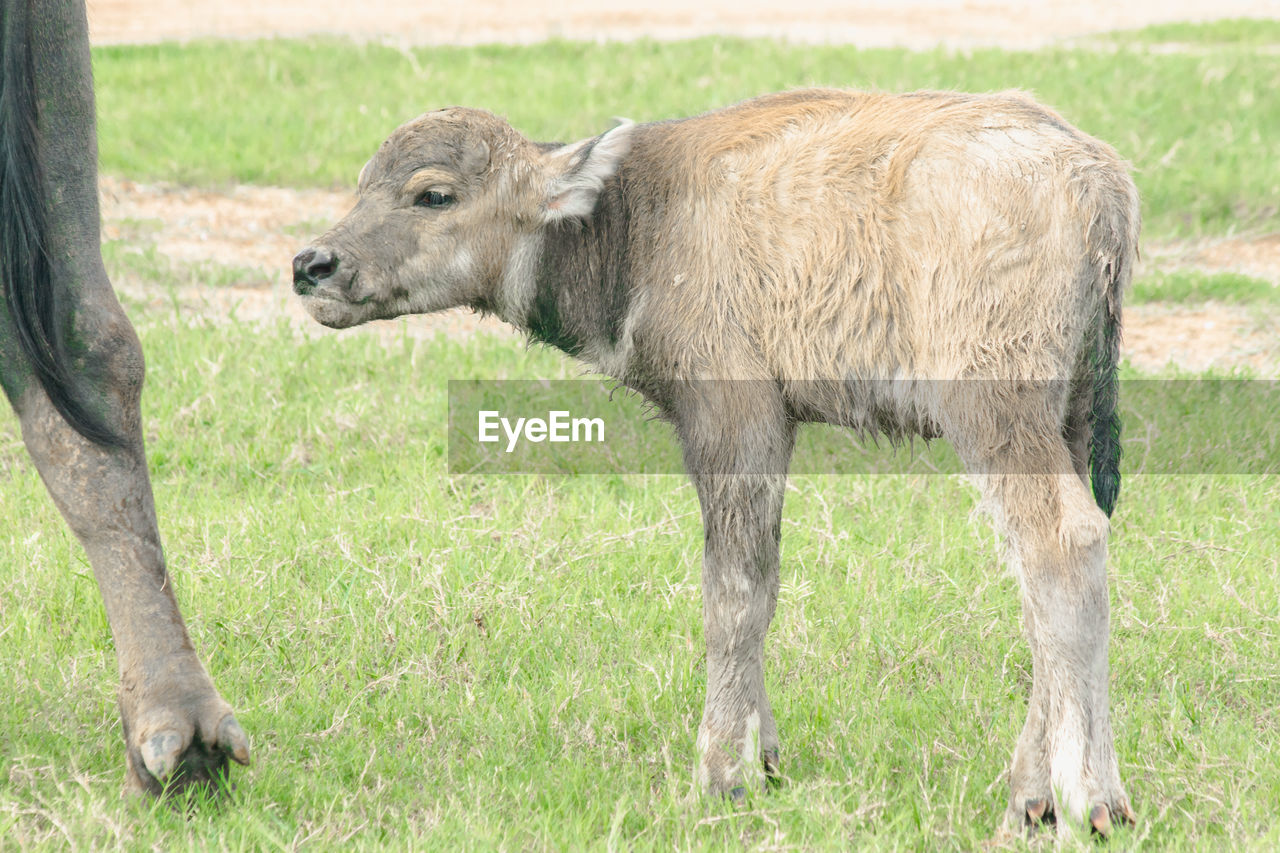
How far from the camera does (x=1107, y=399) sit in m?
3.89

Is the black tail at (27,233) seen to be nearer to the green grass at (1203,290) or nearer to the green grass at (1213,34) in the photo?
the green grass at (1203,290)

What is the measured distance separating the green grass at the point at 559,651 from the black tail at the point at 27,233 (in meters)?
1.11

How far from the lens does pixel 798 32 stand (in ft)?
60.7

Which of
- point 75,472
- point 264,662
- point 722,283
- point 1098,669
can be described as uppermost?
point 722,283

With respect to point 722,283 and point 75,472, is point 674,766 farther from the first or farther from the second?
point 75,472

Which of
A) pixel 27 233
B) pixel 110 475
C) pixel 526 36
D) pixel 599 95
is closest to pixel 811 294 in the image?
pixel 110 475

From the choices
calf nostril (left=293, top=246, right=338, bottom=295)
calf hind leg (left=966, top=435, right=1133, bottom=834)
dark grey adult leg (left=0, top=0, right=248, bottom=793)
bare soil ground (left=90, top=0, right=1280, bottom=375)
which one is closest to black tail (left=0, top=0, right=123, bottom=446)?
dark grey adult leg (left=0, top=0, right=248, bottom=793)

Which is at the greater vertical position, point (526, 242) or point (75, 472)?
point (526, 242)

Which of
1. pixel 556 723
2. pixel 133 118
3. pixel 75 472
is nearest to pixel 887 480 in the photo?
pixel 556 723

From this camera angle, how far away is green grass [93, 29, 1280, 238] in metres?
11.0

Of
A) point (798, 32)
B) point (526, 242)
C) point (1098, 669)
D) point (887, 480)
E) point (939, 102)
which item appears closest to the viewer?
point (1098, 669)

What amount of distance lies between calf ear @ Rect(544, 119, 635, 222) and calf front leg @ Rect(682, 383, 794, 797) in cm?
75

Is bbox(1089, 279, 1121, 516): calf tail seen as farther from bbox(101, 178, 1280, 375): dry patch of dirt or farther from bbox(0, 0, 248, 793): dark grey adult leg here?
bbox(101, 178, 1280, 375): dry patch of dirt

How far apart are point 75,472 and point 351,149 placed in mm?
7960
